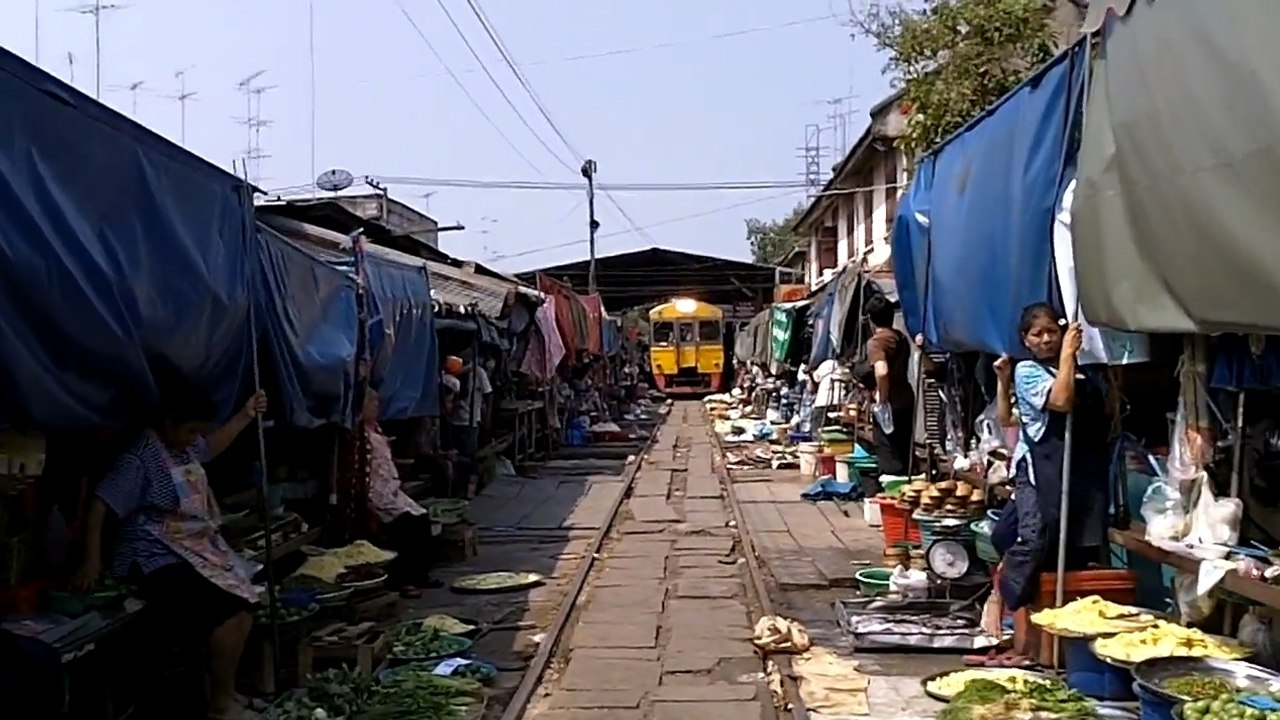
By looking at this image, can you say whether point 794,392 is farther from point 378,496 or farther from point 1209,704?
point 1209,704

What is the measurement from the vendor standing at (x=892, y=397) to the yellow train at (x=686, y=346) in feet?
92.9

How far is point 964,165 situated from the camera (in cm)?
882

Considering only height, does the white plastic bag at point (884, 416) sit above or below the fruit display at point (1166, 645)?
above

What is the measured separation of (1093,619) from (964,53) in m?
8.84

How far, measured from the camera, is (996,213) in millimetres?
7719

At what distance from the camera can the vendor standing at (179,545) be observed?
236 inches

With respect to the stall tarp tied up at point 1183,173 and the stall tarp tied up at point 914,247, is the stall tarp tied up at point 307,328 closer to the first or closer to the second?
the stall tarp tied up at point 914,247

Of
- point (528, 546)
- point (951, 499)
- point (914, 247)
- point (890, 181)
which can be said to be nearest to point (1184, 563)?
point (951, 499)

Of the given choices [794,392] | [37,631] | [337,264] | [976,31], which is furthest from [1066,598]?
[794,392]

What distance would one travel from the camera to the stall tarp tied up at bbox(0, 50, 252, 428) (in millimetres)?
4398

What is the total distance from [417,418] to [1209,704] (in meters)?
9.33

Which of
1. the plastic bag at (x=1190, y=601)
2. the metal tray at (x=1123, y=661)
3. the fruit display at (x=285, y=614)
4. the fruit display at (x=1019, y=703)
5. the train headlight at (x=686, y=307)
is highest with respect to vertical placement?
the train headlight at (x=686, y=307)

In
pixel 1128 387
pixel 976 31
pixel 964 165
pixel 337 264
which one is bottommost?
pixel 1128 387

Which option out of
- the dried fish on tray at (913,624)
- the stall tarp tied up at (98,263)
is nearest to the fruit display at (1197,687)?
the dried fish on tray at (913,624)
